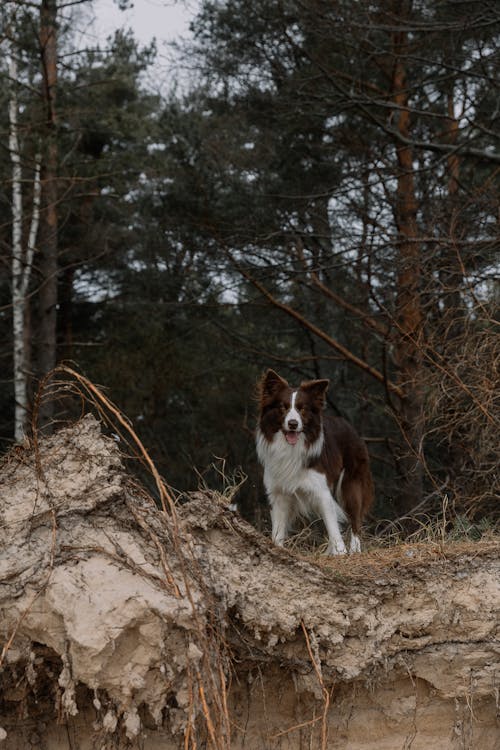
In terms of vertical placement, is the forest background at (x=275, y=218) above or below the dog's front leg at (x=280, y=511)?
above

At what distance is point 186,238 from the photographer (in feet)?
54.2

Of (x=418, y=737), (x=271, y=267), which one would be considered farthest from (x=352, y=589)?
(x=271, y=267)

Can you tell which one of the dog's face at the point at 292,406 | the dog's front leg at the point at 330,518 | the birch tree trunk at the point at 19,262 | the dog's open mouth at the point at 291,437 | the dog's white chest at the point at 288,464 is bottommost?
the dog's front leg at the point at 330,518

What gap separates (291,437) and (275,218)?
23.3 feet

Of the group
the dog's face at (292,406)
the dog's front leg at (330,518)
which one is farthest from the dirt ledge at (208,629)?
the dog's face at (292,406)

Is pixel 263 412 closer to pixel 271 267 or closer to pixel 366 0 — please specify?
pixel 271 267

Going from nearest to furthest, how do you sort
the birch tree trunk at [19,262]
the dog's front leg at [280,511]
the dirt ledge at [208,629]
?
1. the dirt ledge at [208,629]
2. the dog's front leg at [280,511]
3. the birch tree trunk at [19,262]

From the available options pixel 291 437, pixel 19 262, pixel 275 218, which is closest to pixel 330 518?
pixel 291 437

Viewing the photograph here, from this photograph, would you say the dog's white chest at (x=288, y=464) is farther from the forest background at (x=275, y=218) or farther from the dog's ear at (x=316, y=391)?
the forest background at (x=275, y=218)

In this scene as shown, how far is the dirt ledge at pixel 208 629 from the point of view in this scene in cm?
451

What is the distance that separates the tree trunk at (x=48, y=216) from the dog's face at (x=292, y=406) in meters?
7.51

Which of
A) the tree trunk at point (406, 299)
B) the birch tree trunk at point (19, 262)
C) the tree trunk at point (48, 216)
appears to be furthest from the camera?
the birch tree trunk at point (19, 262)

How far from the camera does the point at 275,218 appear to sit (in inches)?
597

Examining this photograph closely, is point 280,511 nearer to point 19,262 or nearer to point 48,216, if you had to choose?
point 19,262
